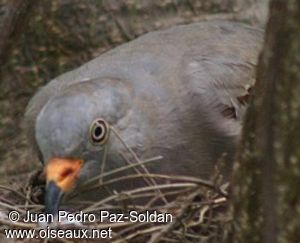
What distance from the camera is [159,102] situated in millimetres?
4781

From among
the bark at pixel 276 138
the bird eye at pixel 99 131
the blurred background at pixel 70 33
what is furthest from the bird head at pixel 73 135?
the bark at pixel 276 138

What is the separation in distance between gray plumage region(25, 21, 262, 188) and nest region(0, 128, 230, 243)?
12 centimetres

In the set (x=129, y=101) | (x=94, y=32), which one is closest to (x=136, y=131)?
(x=129, y=101)

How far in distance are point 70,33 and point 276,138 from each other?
9.89 feet

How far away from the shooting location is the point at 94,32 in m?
5.70

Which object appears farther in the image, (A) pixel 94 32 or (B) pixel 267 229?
(A) pixel 94 32

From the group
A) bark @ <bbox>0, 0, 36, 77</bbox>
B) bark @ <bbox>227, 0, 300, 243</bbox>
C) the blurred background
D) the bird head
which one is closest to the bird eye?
the bird head

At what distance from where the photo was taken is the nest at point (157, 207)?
152 inches

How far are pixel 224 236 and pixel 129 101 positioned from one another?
63.7 inches

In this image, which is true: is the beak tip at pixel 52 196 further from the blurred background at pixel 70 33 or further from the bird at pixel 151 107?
the blurred background at pixel 70 33

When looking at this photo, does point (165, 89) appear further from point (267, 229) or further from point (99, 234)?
point (267, 229)

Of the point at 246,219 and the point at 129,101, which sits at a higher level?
the point at 246,219

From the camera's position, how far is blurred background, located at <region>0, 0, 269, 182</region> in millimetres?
5652

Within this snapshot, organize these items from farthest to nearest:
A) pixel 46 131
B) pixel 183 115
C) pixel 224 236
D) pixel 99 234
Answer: pixel 183 115 → pixel 46 131 → pixel 99 234 → pixel 224 236
